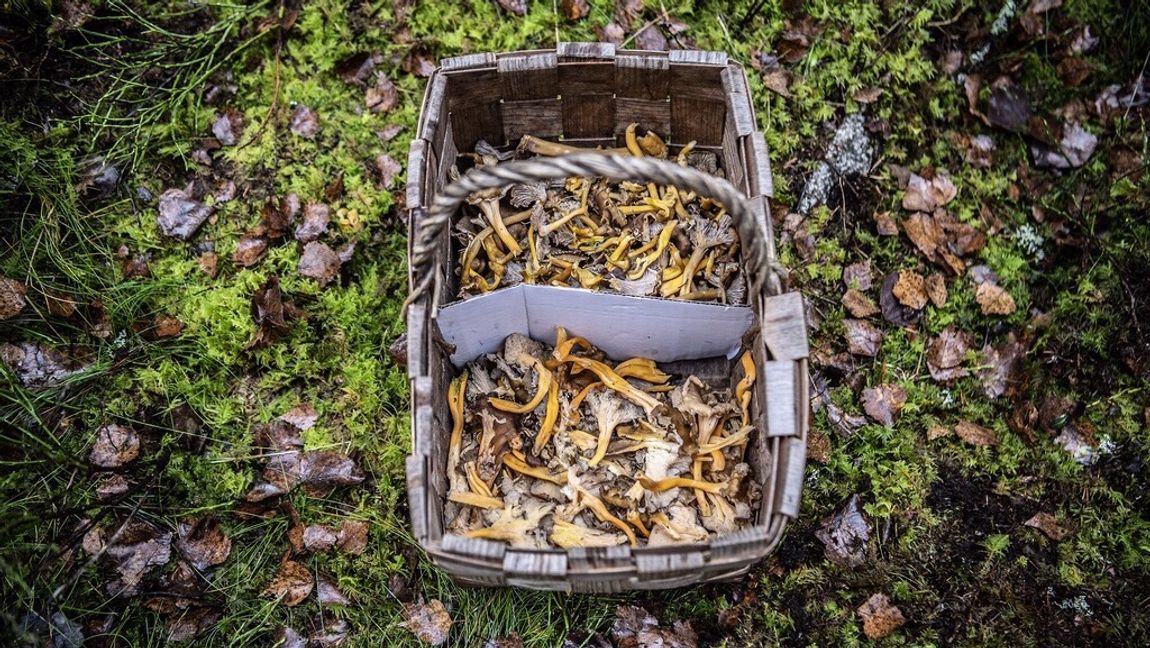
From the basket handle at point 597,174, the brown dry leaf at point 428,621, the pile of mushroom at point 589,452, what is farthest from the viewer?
the brown dry leaf at point 428,621

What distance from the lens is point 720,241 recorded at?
9.05ft

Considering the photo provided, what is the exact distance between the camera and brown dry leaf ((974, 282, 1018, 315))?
120 inches

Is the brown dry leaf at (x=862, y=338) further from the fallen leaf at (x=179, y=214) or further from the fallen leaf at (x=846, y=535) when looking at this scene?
the fallen leaf at (x=179, y=214)

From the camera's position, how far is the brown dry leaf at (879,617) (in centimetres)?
263

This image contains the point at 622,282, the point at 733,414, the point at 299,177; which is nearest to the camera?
the point at 733,414

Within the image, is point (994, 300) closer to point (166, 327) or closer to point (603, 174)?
point (603, 174)

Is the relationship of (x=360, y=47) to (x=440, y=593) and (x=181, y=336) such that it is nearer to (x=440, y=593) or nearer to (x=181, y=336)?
(x=181, y=336)

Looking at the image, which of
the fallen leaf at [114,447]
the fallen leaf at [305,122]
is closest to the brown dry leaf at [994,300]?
the fallen leaf at [305,122]

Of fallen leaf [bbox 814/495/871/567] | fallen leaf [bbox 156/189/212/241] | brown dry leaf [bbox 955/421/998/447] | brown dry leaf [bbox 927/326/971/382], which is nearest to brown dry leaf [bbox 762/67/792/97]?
brown dry leaf [bbox 927/326/971/382]

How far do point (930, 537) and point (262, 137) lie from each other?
307cm

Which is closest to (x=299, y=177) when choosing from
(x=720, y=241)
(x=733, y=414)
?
(x=720, y=241)

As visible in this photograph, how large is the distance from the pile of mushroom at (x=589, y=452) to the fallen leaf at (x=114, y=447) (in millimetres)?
1187

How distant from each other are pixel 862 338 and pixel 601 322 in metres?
1.10

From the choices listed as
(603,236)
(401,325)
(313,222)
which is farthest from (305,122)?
(603,236)
